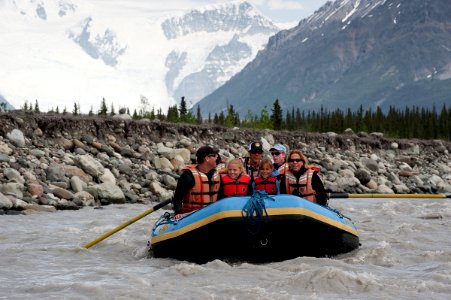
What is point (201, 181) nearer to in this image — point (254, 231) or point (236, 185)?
point (236, 185)

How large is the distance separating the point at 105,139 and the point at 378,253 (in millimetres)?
17070

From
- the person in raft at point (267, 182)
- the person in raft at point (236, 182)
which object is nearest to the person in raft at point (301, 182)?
the person in raft at point (267, 182)

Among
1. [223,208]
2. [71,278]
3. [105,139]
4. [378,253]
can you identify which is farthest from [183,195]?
[105,139]

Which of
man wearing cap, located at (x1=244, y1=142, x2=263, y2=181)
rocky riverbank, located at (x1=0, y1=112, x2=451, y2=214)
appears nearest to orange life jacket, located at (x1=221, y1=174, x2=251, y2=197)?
man wearing cap, located at (x1=244, y1=142, x2=263, y2=181)

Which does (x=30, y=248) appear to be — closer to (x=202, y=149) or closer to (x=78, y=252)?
(x=78, y=252)

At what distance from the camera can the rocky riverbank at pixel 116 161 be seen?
67.9 ft

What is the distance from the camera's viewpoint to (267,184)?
1247 centimetres

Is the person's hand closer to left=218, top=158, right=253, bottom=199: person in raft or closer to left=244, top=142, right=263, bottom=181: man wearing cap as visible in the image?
left=218, top=158, right=253, bottom=199: person in raft

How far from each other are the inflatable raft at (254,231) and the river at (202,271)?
0.22 m

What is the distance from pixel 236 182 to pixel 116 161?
13473 millimetres

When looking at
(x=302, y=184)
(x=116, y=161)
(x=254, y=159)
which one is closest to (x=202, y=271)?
(x=302, y=184)

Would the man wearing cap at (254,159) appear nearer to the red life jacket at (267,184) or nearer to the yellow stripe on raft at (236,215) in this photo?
the red life jacket at (267,184)

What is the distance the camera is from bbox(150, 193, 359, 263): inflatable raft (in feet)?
36.0

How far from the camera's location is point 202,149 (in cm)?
1238
